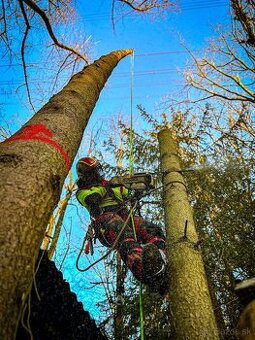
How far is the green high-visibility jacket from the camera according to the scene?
14.6 feet

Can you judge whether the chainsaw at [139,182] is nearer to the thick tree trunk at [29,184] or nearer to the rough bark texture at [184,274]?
the rough bark texture at [184,274]

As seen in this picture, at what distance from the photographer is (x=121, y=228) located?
4051mm

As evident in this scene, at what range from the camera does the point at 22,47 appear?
3771 mm

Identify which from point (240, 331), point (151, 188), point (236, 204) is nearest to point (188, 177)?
point (236, 204)

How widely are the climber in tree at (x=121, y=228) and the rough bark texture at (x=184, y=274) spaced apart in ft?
0.77

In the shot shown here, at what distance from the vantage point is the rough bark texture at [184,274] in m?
2.69

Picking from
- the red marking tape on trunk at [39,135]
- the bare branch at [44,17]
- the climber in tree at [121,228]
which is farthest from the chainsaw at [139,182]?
the red marking tape on trunk at [39,135]

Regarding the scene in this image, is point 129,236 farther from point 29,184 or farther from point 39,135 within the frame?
point 29,184

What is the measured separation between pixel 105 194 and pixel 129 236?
2.92ft

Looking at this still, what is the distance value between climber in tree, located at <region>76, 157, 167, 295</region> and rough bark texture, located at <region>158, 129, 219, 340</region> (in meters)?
0.23

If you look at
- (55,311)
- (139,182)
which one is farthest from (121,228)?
(55,311)

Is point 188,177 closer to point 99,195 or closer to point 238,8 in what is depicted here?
point 99,195

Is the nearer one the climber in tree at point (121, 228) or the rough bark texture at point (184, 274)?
the rough bark texture at point (184, 274)

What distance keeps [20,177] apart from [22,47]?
274 centimetres
